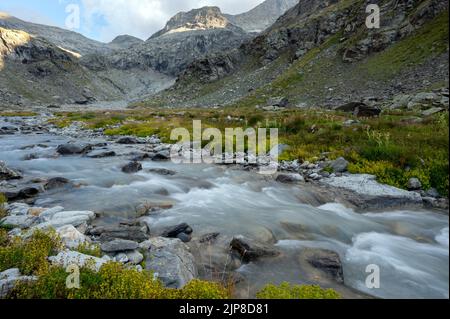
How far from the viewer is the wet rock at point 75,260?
555cm

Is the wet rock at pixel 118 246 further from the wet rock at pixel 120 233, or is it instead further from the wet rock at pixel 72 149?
the wet rock at pixel 72 149

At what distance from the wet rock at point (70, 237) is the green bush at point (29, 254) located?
12.3 inches

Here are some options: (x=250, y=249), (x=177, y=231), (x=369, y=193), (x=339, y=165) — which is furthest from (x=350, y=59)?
(x=250, y=249)

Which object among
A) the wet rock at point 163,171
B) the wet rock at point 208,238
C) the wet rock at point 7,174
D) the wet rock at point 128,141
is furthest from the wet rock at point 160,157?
the wet rock at point 208,238

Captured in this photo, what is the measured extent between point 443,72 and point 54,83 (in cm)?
14026

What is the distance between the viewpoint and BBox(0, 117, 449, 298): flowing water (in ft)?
22.4

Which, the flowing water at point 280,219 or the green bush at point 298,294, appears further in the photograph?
the flowing water at point 280,219

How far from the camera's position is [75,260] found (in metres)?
5.71

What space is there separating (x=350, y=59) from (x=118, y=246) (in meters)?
57.8

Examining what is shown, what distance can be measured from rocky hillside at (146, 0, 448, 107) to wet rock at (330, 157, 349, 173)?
25055 millimetres

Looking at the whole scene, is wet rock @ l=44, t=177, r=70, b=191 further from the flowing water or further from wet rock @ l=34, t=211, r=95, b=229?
wet rock @ l=34, t=211, r=95, b=229

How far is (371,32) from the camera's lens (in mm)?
56906
